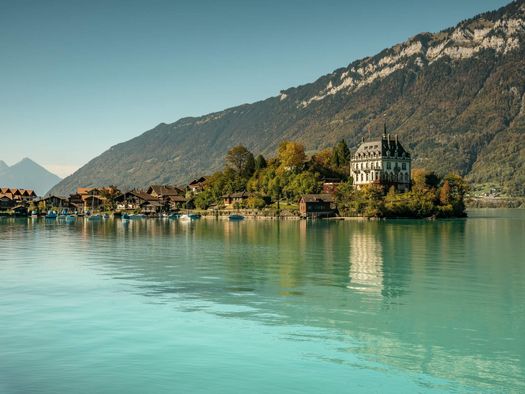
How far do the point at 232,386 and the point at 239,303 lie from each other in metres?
14.6

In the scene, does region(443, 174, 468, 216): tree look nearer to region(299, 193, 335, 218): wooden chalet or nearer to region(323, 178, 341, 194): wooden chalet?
region(323, 178, 341, 194): wooden chalet

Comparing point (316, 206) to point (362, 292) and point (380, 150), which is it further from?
point (362, 292)

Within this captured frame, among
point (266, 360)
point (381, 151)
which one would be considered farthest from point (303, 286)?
point (381, 151)

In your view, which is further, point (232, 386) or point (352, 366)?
point (352, 366)

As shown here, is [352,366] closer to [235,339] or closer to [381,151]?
[235,339]

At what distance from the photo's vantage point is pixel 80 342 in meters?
26.9

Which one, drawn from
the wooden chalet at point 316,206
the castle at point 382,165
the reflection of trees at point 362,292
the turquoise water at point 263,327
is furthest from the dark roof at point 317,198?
the turquoise water at point 263,327

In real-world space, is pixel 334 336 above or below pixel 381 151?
below

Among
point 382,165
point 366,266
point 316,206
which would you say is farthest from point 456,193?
point 366,266

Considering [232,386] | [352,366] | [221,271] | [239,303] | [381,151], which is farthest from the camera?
[381,151]

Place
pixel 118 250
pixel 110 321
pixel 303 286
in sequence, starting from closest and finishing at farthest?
pixel 110 321 → pixel 303 286 → pixel 118 250

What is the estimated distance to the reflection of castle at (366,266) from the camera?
42656 millimetres

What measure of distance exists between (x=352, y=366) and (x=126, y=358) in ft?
30.7

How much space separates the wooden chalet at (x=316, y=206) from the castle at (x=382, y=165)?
650 inches
